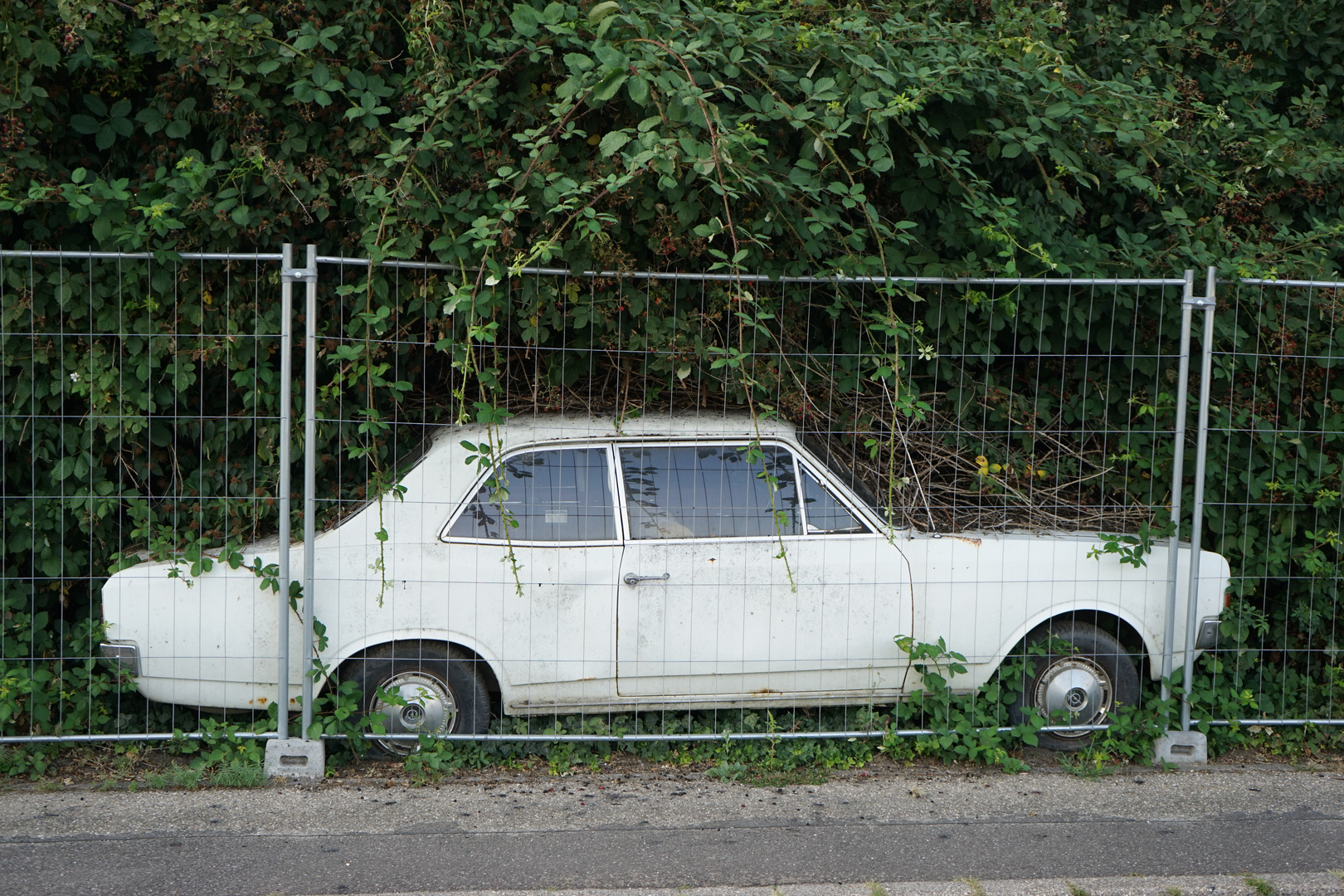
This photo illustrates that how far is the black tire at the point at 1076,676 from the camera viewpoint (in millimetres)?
5449

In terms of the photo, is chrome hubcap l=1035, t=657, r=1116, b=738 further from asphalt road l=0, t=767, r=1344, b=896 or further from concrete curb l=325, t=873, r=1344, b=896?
concrete curb l=325, t=873, r=1344, b=896

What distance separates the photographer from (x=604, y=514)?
17.0 ft

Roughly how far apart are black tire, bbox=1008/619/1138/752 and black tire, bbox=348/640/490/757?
2633 millimetres

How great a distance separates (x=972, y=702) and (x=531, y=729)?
2.12 metres

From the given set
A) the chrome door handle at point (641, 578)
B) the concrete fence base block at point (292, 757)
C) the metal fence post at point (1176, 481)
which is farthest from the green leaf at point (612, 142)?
the concrete fence base block at point (292, 757)

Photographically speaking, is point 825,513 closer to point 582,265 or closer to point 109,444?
point 582,265

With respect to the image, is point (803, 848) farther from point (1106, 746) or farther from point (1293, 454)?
point (1293, 454)

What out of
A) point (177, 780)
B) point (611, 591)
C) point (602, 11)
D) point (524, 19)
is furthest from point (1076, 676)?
point (177, 780)

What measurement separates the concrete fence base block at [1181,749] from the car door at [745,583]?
136 cm

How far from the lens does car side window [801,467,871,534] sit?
5.28 metres

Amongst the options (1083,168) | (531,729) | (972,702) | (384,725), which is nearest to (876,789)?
(972,702)

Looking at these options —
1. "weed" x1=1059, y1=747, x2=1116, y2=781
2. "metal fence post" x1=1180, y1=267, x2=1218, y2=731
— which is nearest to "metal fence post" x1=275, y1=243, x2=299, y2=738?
"weed" x1=1059, y1=747, x2=1116, y2=781

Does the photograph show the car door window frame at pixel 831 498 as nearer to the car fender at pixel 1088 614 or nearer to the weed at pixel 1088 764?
the car fender at pixel 1088 614

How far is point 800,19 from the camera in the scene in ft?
19.7
